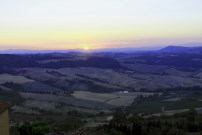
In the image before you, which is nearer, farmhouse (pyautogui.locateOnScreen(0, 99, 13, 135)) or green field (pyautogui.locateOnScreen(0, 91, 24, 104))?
farmhouse (pyautogui.locateOnScreen(0, 99, 13, 135))

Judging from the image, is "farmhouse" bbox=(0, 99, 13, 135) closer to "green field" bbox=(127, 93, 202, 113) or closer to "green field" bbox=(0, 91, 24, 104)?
"green field" bbox=(127, 93, 202, 113)

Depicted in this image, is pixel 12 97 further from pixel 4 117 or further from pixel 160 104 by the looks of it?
pixel 4 117

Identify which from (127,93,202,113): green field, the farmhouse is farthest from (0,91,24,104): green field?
the farmhouse

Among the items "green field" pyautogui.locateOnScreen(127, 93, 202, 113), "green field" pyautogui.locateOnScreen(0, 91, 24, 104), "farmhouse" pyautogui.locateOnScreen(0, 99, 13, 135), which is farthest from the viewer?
"green field" pyautogui.locateOnScreen(0, 91, 24, 104)

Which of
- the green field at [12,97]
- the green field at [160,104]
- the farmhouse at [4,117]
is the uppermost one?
the farmhouse at [4,117]

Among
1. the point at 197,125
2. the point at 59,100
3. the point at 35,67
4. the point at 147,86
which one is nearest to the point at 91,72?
the point at 35,67

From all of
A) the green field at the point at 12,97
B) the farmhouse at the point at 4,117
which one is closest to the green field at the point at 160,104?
the green field at the point at 12,97

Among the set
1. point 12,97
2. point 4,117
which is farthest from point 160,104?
point 4,117

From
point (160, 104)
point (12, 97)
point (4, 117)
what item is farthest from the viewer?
point (12, 97)

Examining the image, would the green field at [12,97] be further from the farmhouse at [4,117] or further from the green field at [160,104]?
the farmhouse at [4,117]

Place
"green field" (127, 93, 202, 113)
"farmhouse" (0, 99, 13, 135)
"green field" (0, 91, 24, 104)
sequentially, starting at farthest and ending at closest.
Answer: "green field" (0, 91, 24, 104)
"green field" (127, 93, 202, 113)
"farmhouse" (0, 99, 13, 135)

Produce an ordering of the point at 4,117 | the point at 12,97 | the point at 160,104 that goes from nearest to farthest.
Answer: the point at 4,117 → the point at 160,104 → the point at 12,97

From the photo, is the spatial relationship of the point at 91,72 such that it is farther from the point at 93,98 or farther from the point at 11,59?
the point at 93,98
